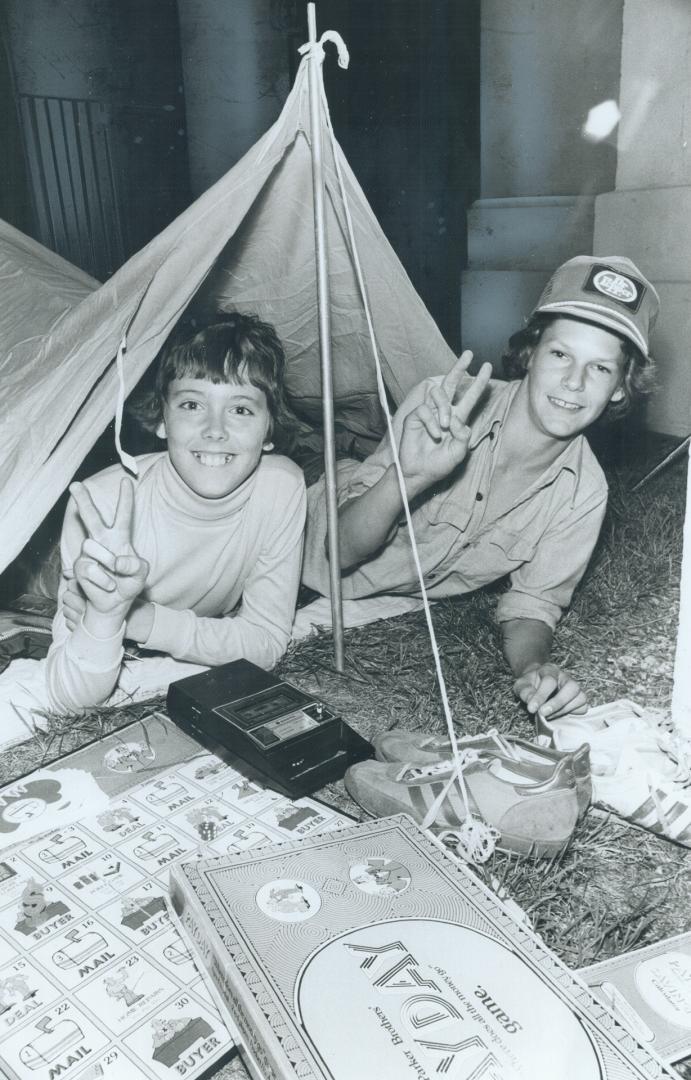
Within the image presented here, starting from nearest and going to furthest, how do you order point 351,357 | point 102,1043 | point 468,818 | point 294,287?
1. point 102,1043
2. point 468,818
3. point 294,287
4. point 351,357

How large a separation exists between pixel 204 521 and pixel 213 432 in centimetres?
20

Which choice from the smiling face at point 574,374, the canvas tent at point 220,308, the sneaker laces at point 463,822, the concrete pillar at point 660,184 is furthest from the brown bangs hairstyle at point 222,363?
the concrete pillar at point 660,184

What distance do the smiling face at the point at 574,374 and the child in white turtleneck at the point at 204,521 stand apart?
1.92 ft

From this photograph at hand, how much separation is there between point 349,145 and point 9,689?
18.6ft

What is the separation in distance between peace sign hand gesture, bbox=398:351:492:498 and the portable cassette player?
531 millimetres

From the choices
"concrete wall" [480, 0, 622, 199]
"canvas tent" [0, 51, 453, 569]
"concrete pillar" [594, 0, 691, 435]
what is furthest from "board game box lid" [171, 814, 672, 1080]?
"concrete wall" [480, 0, 622, 199]

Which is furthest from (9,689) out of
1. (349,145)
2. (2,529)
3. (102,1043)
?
(349,145)

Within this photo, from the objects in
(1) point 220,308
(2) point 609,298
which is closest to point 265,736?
(2) point 609,298

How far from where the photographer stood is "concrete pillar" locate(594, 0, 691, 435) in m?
3.17

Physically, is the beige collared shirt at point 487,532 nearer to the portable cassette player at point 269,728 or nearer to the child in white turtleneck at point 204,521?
the child in white turtleneck at point 204,521

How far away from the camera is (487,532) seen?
1995mm

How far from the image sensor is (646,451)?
352 centimetres

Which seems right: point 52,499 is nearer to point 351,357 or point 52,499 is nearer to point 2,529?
point 2,529

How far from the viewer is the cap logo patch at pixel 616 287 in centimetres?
168
